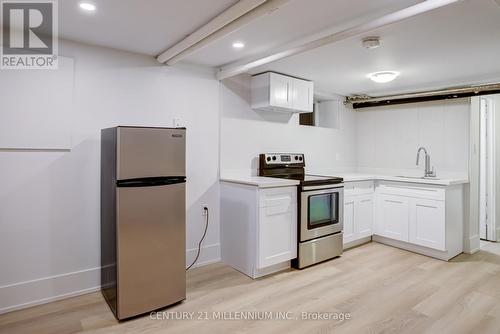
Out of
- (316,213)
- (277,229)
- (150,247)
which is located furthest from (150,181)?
(316,213)

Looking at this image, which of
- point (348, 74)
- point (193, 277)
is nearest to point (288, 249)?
point (193, 277)

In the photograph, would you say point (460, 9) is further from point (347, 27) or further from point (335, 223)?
point (335, 223)

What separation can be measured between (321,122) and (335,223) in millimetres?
1992

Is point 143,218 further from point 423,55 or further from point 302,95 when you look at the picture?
point 423,55

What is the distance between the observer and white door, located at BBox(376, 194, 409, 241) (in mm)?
3954

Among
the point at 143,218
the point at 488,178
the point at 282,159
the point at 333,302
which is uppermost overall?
the point at 282,159

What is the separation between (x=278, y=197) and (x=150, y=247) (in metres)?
1.35

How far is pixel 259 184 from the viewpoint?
2.95 metres

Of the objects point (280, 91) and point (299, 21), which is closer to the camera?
point (299, 21)

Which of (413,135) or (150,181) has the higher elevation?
(413,135)

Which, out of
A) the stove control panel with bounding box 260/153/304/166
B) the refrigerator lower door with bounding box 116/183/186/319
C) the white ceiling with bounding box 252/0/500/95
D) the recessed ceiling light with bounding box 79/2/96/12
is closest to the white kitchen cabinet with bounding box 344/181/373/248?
the stove control panel with bounding box 260/153/304/166

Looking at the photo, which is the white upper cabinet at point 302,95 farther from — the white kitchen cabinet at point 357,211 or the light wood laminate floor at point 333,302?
the light wood laminate floor at point 333,302

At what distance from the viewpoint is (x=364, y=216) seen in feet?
13.7

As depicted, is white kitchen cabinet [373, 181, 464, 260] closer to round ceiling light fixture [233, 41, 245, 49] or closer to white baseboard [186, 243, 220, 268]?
white baseboard [186, 243, 220, 268]
